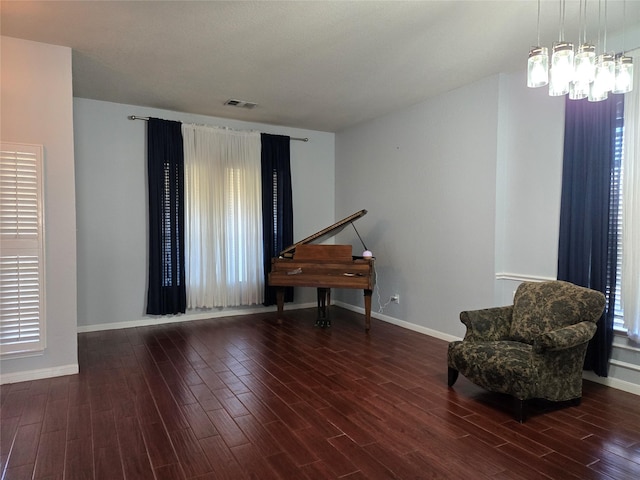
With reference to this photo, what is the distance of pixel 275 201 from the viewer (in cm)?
610

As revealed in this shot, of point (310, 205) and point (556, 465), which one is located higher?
point (310, 205)

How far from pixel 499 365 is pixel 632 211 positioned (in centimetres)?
162

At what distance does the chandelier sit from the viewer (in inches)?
83.1

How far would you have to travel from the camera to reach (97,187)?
5.02 meters

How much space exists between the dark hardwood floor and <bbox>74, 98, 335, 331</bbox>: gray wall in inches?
43.4

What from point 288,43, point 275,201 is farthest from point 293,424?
point 275,201

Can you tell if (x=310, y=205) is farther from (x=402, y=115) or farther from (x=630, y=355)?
(x=630, y=355)

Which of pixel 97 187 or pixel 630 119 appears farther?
pixel 97 187

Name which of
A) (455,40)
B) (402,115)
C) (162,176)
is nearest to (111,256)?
(162,176)

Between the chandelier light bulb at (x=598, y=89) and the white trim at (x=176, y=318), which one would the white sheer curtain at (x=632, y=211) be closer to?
the chandelier light bulb at (x=598, y=89)

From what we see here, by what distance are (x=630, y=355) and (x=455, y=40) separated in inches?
113

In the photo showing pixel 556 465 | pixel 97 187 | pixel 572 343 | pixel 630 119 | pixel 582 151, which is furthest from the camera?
pixel 97 187

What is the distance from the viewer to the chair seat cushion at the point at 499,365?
2684mm

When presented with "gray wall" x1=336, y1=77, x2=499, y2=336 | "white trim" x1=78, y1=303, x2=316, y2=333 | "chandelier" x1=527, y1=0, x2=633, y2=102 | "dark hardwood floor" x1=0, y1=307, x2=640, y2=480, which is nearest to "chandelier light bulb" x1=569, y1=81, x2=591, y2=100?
"chandelier" x1=527, y1=0, x2=633, y2=102
